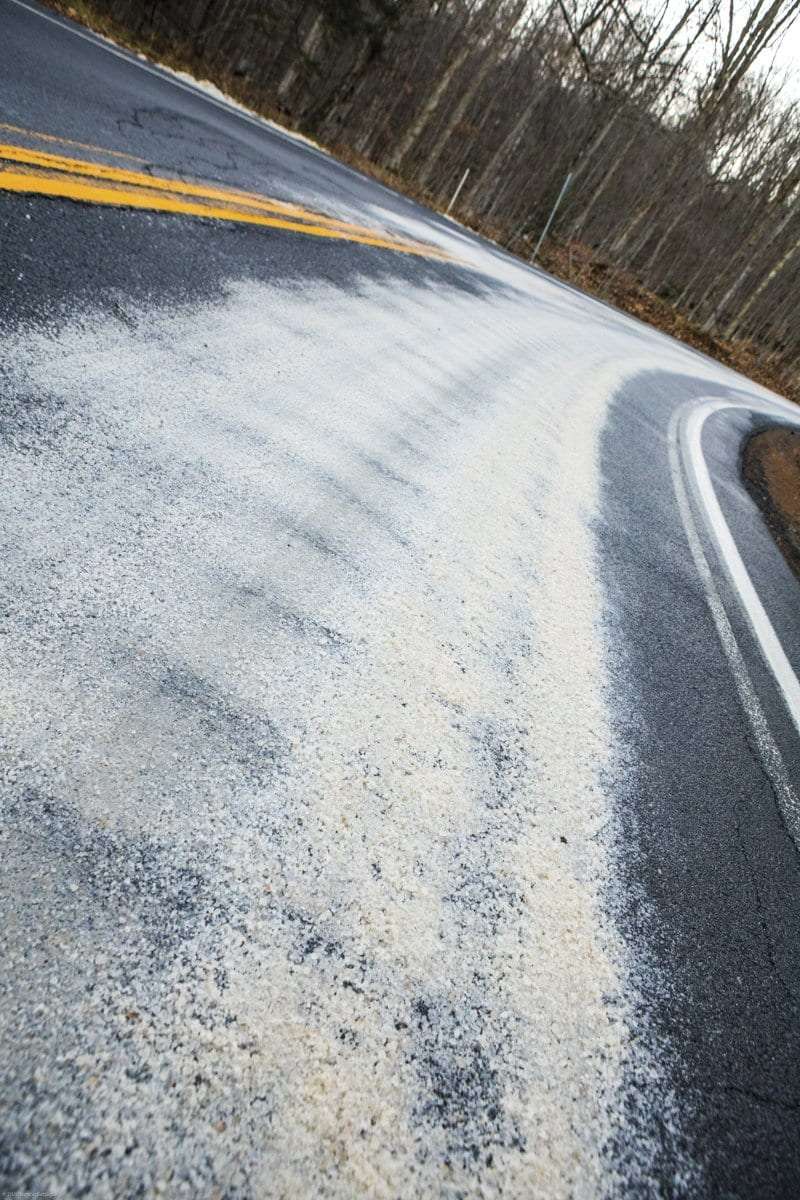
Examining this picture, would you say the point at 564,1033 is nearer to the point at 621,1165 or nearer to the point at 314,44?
the point at 621,1165

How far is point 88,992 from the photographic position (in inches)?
39.0

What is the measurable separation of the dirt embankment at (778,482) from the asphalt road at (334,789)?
2234 millimetres

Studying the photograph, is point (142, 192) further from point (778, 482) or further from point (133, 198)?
point (778, 482)

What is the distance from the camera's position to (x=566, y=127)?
2478 cm

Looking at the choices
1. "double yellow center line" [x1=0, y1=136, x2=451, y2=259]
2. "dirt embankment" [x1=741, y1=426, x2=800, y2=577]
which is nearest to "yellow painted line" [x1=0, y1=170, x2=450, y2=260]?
"double yellow center line" [x1=0, y1=136, x2=451, y2=259]

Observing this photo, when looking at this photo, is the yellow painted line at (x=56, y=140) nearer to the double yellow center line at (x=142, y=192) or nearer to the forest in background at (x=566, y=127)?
the double yellow center line at (x=142, y=192)

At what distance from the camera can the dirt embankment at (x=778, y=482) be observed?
5359 millimetres

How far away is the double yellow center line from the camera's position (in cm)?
311

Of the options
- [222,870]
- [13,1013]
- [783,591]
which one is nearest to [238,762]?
[222,870]

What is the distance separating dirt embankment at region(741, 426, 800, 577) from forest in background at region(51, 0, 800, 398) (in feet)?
44.4

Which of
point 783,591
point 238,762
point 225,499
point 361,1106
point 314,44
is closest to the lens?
point 361,1106

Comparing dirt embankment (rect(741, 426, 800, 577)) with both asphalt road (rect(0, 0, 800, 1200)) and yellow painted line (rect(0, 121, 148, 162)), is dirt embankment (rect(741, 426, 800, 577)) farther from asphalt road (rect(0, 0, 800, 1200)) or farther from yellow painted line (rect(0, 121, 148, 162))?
yellow painted line (rect(0, 121, 148, 162))

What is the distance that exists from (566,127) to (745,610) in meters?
29.5

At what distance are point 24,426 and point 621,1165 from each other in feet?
7.80
